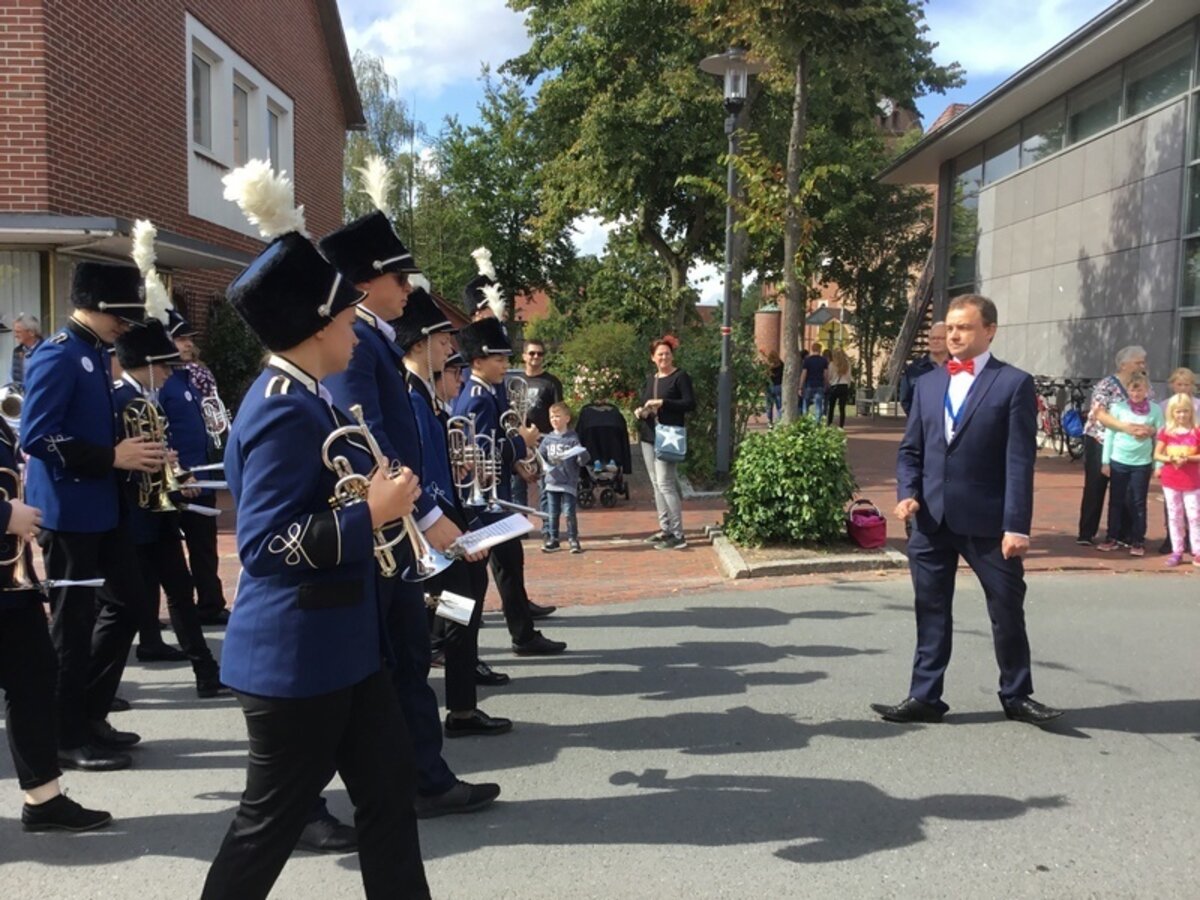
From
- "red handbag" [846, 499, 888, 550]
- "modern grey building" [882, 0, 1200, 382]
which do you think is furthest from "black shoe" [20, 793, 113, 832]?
"modern grey building" [882, 0, 1200, 382]

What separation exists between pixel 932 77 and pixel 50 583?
29.4 metres

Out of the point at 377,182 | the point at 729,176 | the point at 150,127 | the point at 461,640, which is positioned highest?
the point at 150,127

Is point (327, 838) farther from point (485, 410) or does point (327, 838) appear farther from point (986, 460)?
point (986, 460)

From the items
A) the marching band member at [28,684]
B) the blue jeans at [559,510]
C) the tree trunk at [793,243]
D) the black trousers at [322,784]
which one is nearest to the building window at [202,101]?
the blue jeans at [559,510]

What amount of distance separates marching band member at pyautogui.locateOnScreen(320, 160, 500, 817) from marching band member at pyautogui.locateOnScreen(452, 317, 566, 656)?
5.46ft

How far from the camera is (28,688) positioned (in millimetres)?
3729

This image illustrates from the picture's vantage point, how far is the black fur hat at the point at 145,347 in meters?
5.32

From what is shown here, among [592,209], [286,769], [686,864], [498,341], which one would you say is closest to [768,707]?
[686,864]

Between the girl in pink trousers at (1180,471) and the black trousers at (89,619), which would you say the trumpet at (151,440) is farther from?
the girl in pink trousers at (1180,471)

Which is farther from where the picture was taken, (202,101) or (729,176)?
(202,101)

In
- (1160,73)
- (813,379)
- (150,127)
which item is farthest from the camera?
(813,379)

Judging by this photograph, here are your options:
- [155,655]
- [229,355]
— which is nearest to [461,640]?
[155,655]

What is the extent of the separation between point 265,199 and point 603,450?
9281mm

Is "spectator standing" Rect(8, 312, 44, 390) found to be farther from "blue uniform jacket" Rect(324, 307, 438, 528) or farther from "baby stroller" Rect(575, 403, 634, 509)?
"blue uniform jacket" Rect(324, 307, 438, 528)
